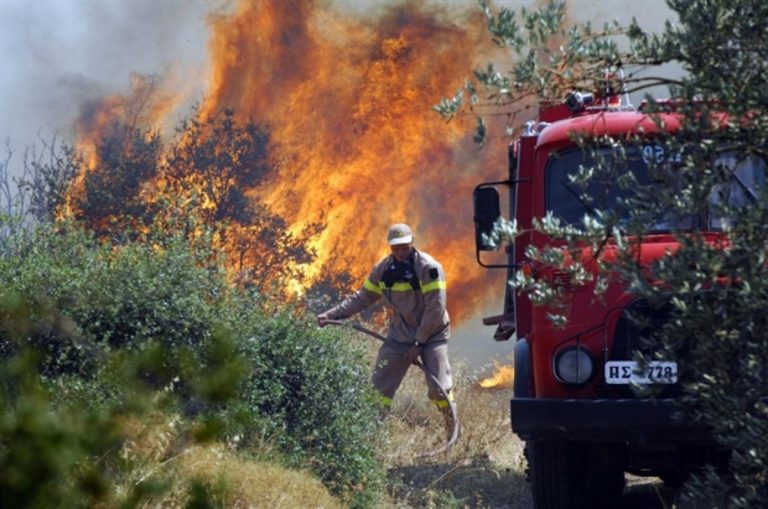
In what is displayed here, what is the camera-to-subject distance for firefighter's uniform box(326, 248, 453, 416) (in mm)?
10961

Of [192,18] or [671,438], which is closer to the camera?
[671,438]

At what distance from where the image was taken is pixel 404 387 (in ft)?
43.1

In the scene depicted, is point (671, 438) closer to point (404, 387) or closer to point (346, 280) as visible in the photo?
point (404, 387)

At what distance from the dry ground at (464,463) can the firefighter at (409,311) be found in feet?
1.13

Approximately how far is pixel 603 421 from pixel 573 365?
1.54 feet

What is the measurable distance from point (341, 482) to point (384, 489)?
59 centimetres

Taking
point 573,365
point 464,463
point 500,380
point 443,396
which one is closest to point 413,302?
point 443,396

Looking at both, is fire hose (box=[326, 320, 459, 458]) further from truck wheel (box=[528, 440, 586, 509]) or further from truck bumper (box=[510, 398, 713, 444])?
truck bumper (box=[510, 398, 713, 444])

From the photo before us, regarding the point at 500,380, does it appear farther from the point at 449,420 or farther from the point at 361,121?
the point at 449,420

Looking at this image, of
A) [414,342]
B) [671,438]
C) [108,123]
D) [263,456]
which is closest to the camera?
[671,438]

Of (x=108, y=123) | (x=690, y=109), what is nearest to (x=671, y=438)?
(x=690, y=109)

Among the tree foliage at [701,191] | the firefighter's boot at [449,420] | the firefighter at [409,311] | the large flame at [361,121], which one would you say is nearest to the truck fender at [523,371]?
the firefighter's boot at [449,420]

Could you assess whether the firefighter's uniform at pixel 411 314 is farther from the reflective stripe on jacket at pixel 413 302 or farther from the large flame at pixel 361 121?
the large flame at pixel 361 121

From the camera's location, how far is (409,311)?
36.8ft
